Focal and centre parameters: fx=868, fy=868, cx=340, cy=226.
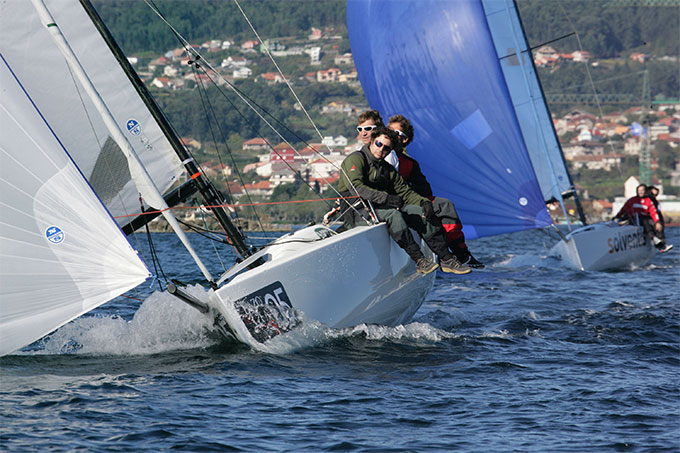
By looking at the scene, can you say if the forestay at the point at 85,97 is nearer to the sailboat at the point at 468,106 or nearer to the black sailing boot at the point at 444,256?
the black sailing boot at the point at 444,256

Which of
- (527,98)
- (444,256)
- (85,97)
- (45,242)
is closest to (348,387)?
(444,256)

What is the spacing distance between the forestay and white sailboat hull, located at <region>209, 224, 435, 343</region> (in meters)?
1.23

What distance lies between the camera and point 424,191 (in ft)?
20.7

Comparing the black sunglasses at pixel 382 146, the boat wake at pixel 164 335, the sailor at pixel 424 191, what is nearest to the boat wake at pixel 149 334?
the boat wake at pixel 164 335

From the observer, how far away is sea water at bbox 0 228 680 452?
11.6ft

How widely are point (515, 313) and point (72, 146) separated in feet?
12.2

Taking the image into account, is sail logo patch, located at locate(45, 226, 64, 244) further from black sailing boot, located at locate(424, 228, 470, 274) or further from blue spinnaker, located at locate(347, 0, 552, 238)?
blue spinnaker, located at locate(347, 0, 552, 238)

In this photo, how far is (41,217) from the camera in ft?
13.9

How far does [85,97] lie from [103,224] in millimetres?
1894

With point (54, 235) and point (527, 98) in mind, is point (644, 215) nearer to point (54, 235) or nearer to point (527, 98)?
point (527, 98)

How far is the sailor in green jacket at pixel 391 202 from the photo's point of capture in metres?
5.50

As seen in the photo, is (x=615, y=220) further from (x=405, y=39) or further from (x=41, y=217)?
(x=41, y=217)

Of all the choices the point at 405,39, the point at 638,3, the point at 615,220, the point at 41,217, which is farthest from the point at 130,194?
the point at 638,3

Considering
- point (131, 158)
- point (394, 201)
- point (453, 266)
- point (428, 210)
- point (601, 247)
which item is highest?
point (131, 158)
